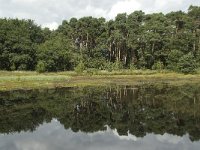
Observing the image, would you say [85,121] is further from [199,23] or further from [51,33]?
[51,33]

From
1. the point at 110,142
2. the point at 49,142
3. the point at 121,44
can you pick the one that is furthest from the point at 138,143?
the point at 121,44

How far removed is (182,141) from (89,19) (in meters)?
95.1

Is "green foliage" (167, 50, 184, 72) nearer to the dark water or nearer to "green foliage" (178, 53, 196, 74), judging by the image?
"green foliage" (178, 53, 196, 74)

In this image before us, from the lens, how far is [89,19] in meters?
116

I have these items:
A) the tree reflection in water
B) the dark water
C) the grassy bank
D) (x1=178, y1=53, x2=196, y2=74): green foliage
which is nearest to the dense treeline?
(x1=178, y1=53, x2=196, y2=74): green foliage

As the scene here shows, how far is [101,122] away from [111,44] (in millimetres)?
84627

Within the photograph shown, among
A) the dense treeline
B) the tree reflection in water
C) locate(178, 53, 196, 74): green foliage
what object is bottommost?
the tree reflection in water

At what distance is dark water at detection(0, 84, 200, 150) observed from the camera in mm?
23686

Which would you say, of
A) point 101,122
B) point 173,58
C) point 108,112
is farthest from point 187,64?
point 101,122

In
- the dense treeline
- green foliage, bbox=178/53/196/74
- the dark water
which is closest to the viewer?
the dark water

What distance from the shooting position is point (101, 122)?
31.7 metres

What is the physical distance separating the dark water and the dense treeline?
1636 inches

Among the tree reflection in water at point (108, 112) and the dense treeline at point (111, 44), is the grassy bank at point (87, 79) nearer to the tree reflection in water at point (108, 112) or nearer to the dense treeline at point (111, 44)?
the dense treeline at point (111, 44)

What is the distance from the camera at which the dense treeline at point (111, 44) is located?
95.4m
